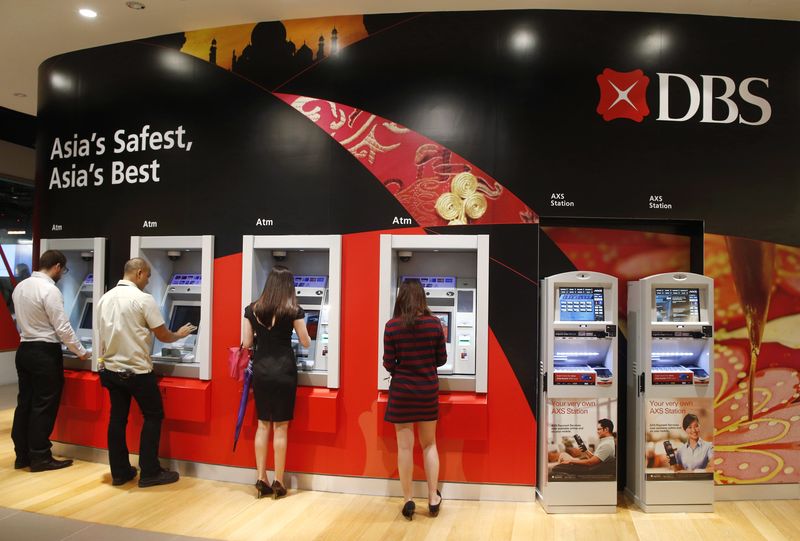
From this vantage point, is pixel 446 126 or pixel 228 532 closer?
pixel 228 532

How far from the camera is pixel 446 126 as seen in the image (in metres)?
3.83

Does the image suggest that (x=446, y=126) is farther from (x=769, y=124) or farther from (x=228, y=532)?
(x=228, y=532)

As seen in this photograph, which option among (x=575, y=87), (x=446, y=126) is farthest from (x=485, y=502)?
(x=575, y=87)

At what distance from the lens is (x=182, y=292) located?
425cm

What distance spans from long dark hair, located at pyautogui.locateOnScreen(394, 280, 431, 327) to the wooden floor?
51.4 inches

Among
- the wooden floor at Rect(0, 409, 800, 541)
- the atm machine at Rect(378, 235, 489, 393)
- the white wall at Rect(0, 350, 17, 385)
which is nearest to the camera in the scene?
the wooden floor at Rect(0, 409, 800, 541)

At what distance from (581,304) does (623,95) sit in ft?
5.17

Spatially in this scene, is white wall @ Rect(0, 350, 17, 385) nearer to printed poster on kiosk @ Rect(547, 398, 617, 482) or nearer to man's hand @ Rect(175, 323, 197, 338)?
man's hand @ Rect(175, 323, 197, 338)

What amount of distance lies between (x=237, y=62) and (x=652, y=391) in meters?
3.93

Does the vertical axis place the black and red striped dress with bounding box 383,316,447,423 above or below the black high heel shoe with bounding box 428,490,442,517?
above

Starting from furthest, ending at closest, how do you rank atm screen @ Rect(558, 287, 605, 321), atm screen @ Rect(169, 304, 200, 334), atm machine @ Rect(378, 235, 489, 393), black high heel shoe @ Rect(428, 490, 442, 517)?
atm screen @ Rect(169, 304, 200, 334) → atm machine @ Rect(378, 235, 489, 393) → atm screen @ Rect(558, 287, 605, 321) → black high heel shoe @ Rect(428, 490, 442, 517)

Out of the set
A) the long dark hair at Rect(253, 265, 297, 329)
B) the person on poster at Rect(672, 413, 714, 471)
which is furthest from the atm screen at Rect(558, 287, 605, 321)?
the long dark hair at Rect(253, 265, 297, 329)

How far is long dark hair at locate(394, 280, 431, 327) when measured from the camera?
10.9 ft

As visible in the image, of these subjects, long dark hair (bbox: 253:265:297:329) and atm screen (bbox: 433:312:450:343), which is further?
atm screen (bbox: 433:312:450:343)
